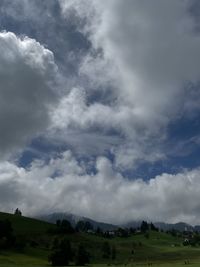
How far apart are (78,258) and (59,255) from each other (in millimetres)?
15758

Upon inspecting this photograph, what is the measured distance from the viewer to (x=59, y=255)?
154000mm

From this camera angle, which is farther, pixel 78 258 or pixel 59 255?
pixel 78 258

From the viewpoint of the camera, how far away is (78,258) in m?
168
